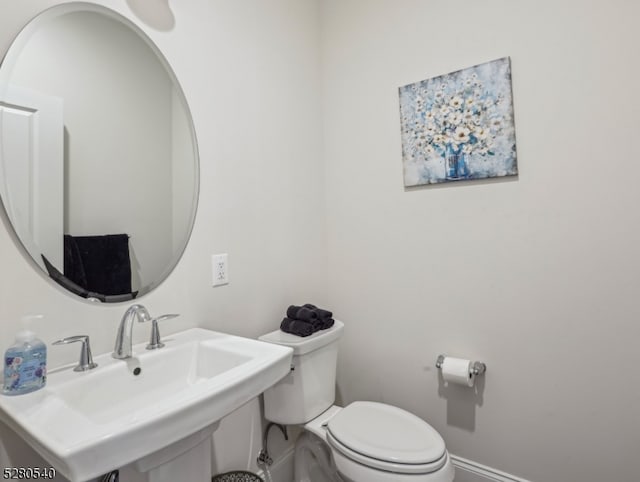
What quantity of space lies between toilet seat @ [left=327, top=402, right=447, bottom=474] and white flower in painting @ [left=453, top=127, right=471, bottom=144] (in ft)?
3.98

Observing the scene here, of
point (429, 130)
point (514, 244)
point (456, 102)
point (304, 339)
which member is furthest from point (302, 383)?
point (456, 102)

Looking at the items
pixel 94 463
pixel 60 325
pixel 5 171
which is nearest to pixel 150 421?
pixel 94 463

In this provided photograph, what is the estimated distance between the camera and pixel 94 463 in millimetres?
581

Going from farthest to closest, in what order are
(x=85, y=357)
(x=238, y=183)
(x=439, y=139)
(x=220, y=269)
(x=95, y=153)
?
(x=439, y=139), (x=238, y=183), (x=220, y=269), (x=95, y=153), (x=85, y=357)

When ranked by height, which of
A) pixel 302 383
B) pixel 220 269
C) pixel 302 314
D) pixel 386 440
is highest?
pixel 220 269

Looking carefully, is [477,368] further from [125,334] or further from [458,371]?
[125,334]

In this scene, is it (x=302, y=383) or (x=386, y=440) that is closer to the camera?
(x=386, y=440)

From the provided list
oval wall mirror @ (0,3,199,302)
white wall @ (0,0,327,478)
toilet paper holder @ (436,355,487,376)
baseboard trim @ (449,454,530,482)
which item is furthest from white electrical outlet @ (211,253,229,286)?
baseboard trim @ (449,454,530,482)

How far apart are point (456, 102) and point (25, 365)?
5.77ft

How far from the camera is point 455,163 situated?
1560mm

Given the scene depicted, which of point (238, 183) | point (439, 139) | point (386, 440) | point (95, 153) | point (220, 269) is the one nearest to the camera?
point (95, 153)

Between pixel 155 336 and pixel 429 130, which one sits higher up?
pixel 429 130

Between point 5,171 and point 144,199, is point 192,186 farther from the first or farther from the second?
point 5,171

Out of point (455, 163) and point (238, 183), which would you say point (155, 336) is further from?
point (455, 163)
